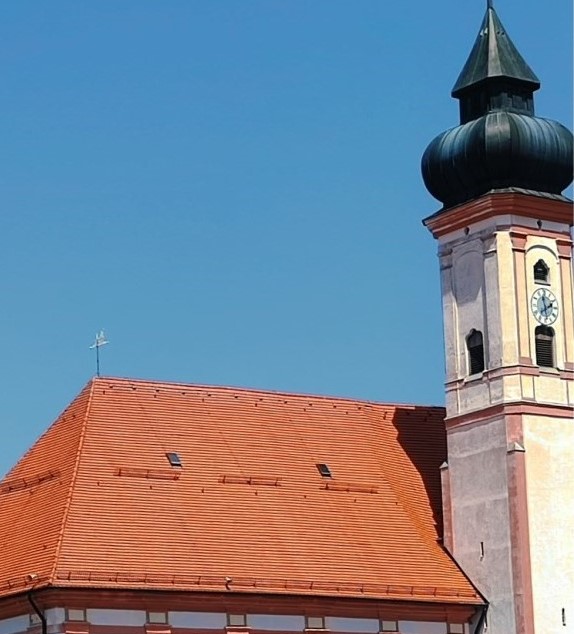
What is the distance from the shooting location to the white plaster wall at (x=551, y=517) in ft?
160

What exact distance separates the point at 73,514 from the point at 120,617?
2280 mm

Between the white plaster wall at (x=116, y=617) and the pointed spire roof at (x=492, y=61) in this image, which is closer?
the white plaster wall at (x=116, y=617)

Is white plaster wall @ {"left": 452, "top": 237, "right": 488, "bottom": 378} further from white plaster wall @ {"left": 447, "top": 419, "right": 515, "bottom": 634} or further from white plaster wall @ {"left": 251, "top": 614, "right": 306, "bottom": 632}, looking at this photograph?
white plaster wall @ {"left": 251, "top": 614, "right": 306, "bottom": 632}

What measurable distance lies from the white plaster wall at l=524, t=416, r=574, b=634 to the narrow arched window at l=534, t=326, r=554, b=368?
1332 mm

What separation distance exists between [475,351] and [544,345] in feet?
5.07

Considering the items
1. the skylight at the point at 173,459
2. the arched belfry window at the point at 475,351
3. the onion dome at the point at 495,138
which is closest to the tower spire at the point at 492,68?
the onion dome at the point at 495,138

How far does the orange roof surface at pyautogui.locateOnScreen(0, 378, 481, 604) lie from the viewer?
45.6 metres

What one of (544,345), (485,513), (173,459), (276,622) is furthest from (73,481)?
(544,345)

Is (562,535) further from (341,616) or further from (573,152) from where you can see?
(573,152)

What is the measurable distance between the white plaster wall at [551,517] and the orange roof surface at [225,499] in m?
1.73

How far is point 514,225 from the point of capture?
1986 inches

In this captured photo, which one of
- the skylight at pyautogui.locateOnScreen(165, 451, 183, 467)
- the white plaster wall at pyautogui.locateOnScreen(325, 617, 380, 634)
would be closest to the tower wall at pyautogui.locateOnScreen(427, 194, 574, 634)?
the white plaster wall at pyautogui.locateOnScreen(325, 617, 380, 634)

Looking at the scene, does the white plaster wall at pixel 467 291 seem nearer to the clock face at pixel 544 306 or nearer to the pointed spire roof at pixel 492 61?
the clock face at pixel 544 306

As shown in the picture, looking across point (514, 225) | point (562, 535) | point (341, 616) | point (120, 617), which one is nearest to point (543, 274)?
point (514, 225)
